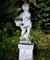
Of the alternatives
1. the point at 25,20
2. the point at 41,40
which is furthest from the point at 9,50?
the point at 25,20

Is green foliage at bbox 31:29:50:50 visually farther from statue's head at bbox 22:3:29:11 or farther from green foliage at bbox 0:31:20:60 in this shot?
statue's head at bbox 22:3:29:11

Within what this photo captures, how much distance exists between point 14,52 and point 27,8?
1.35 metres

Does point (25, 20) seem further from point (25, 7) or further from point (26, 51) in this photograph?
point (26, 51)

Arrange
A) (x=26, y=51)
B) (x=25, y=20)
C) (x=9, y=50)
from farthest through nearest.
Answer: (x=9, y=50) < (x=26, y=51) < (x=25, y=20)

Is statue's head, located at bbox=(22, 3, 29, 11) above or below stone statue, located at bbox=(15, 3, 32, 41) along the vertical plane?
above

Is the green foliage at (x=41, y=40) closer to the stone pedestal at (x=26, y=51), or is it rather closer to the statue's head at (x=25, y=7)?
the stone pedestal at (x=26, y=51)

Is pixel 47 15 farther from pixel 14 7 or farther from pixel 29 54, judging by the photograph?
pixel 29 54

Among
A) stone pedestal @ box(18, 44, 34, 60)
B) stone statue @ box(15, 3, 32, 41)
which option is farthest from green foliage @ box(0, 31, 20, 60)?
→ stone statue @ box(15, 3, 32, 41)

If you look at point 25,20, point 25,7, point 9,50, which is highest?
point 25,7

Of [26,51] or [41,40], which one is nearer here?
[26,51]

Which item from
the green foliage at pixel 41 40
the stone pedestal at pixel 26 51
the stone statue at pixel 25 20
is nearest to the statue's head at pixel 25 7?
the stone statue at pixel 25 20

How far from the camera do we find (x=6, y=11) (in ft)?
25.4

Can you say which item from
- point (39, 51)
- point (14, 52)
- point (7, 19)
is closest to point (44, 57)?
point (39, 51)

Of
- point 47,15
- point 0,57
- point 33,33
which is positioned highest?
point 47,15
